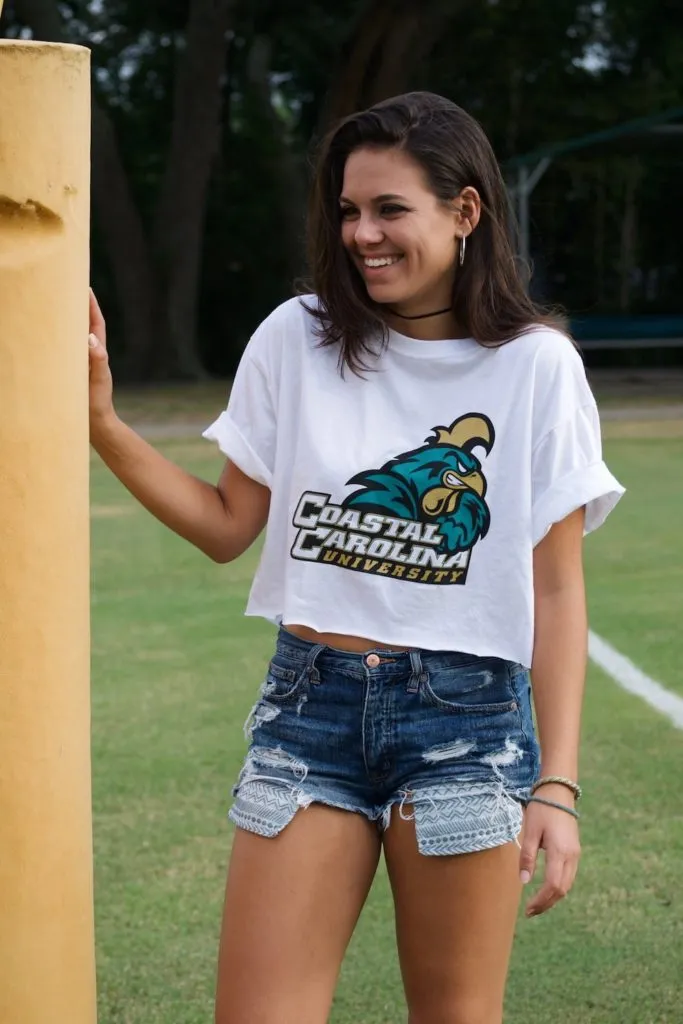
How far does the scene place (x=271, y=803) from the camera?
2957 millimetres

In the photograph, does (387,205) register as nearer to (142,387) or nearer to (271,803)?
(271,803)

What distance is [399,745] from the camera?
2928 millimetres

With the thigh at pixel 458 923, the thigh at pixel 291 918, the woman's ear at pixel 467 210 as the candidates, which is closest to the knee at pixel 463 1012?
the thigh at pixel 458 923

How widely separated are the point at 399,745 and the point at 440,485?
446mm

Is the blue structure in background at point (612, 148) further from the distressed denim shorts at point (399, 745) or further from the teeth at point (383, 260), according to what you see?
the distressed denim shorts at point (399, 745)

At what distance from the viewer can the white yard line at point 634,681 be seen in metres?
7.00

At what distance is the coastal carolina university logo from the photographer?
299 cm

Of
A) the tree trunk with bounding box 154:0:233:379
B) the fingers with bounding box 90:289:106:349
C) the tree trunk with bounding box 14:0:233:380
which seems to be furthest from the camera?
the tree trunk with bounding box 14:0:233:380

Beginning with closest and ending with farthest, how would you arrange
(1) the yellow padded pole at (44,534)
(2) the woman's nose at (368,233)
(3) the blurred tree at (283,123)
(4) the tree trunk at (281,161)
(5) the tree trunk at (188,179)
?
1. (1) the yellow padded pole at (44,534)
2. (2) the woman's nose at (368,233)
3. (5) the tree trunk at (188,179)
4. (3) the blurred tree at (283,123)
5. (4) the tree trunk at (281,161)

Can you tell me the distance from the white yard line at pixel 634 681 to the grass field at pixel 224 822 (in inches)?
2.6

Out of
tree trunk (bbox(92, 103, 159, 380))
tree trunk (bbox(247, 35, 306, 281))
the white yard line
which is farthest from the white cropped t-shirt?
tree trunk (bbox(247, 35, 306, 281))

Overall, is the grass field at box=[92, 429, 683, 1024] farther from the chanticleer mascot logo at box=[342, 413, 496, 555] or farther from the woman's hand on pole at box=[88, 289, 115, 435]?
the woman's hand on pole at box=[88, 289, 115, 435]

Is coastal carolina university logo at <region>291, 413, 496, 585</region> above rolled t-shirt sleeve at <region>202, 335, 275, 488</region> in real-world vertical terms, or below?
below

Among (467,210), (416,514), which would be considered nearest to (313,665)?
(416,514)
